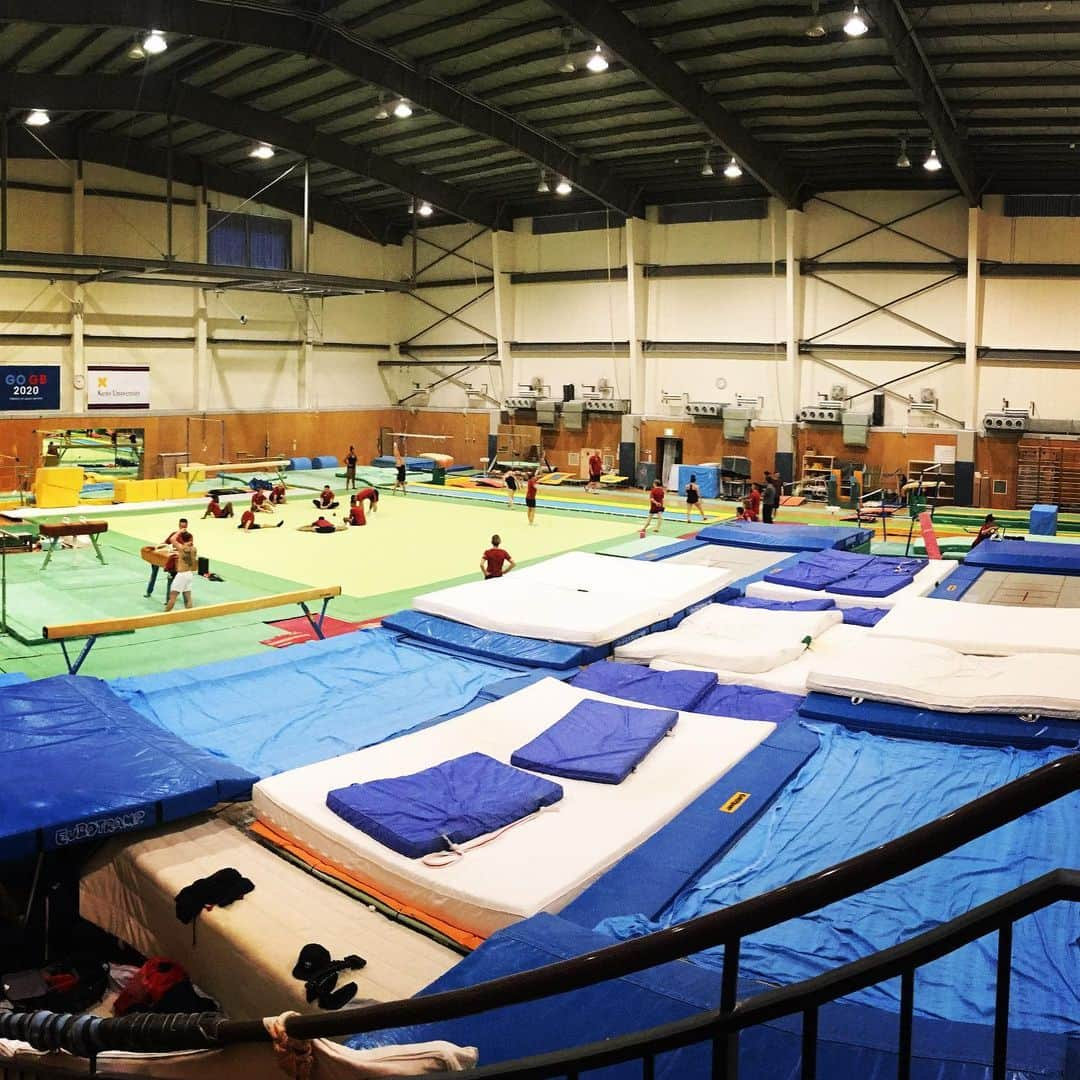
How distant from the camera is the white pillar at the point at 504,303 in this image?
31.5 meters

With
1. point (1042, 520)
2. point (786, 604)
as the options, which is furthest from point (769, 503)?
point (786, 604)

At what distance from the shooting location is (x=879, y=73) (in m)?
18.4

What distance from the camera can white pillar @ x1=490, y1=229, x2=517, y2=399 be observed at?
31516mm

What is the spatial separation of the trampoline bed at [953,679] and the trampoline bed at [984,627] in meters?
0.34

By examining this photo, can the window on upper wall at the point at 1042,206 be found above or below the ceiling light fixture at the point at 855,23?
below

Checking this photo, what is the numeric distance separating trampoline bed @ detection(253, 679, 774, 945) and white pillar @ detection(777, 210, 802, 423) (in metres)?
19.8

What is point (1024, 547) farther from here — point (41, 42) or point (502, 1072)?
point (41, 42)

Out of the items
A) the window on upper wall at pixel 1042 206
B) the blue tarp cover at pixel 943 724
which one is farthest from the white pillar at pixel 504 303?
the blue tarp cover at pixel 943 724

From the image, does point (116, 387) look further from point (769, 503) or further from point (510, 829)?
point (510, 829)

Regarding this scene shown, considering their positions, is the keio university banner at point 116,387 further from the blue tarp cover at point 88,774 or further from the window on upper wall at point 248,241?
the blue tarp cover at point 88,774

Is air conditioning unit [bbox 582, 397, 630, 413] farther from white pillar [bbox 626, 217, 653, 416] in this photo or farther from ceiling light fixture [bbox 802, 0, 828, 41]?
ceiling light fixture [bbox 802, 0, 828, 41]

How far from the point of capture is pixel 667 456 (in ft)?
97.3

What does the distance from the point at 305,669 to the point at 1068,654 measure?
24.5 ft

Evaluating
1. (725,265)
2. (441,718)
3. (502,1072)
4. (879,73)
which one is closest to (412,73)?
(879,73)
